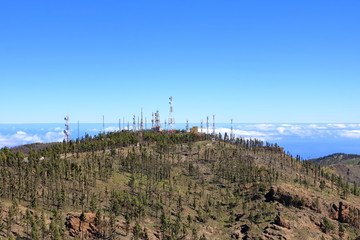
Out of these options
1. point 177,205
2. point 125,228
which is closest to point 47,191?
point 125,228

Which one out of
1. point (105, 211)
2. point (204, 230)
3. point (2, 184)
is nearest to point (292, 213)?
point (204, 230)

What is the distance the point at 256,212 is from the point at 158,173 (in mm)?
66178

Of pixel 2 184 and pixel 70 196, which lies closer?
pixel 2 184

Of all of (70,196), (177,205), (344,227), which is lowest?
(344,227)

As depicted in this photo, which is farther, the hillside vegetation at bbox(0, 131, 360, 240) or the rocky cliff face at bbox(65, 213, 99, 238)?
the hillside vegetation at bbox(0, 131, 360, 240)

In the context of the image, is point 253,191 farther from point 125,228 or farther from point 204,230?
point 125,228

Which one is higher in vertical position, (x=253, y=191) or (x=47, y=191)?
(x=47, y=191)

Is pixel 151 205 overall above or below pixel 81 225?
below

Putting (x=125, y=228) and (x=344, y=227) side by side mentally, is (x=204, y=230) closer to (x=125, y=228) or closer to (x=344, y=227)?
(x=125, y=228)

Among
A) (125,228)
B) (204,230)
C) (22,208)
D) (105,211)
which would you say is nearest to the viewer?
(22,208)

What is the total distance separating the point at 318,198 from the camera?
17612 cm

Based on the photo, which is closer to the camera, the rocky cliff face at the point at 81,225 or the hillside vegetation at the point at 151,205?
the rocky cliff face at the point at 81,225

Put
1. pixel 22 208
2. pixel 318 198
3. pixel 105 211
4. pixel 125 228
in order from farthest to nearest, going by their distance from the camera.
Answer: pixel 318 198, pixel 105 211, pixel 125 228, pixel 22 208

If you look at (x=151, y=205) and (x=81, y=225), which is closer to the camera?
(x=81, y=225)
